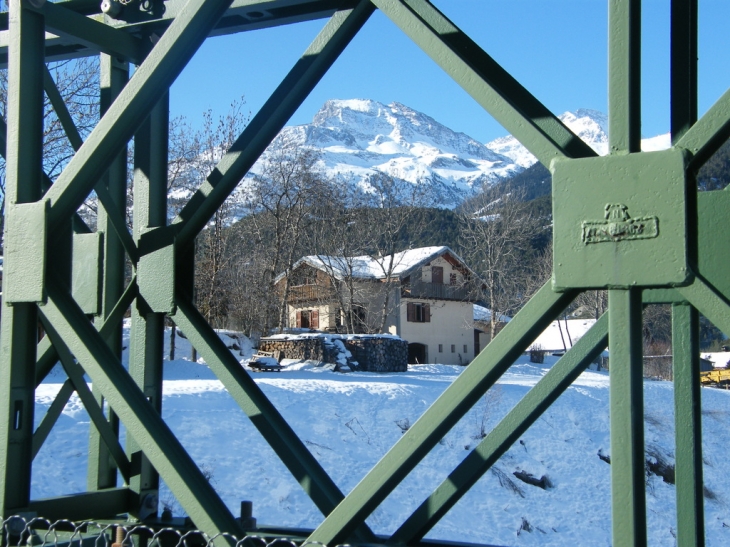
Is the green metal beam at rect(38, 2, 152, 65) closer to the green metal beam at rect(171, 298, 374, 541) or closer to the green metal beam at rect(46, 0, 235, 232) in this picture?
the green metal beam at rect(46, 0, 235, 232)

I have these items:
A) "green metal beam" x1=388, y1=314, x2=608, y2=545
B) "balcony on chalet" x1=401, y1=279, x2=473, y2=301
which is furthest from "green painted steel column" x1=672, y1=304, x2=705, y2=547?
"balcony on chalet" x1=401, y1=279, x2=473, y2=301

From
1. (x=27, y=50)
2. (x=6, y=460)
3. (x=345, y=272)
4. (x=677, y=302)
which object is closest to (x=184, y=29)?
(x=27, y=50)

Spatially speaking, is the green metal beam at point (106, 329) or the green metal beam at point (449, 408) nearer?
the green metal beam at point (449, 408)

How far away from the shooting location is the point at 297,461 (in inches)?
152

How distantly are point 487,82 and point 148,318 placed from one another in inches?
93.2

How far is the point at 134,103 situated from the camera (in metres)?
3.49

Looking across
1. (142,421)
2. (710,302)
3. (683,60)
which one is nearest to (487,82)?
(710,302)

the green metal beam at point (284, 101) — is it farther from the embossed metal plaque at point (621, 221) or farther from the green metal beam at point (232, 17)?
the embossed metal plaque at point (621, 221)

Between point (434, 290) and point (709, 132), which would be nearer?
point (709, 132)

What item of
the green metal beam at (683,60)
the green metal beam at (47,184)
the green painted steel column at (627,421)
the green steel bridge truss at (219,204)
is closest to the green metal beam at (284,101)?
the green steel bridge truss at (219,204)

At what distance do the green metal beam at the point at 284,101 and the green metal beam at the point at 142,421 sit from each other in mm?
781

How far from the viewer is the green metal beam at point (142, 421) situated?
10.8ft

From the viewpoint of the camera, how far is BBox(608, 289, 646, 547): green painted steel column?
2.45 metres

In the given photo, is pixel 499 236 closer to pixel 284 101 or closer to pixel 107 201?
pixel 107 201
